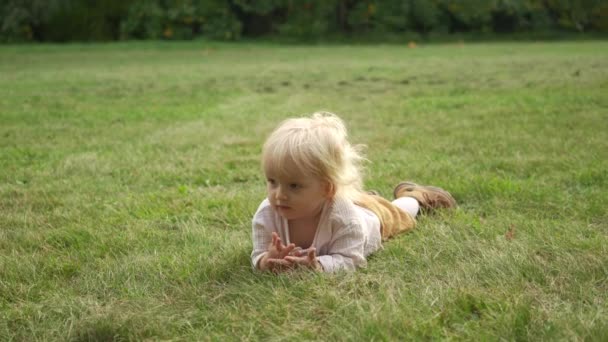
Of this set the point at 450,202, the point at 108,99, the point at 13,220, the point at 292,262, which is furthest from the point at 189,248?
the point at 108,99

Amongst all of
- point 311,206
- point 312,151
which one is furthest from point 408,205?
point 312,151

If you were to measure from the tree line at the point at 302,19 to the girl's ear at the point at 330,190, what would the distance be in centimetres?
2680

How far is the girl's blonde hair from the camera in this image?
103 inches

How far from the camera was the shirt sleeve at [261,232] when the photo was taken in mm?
2795

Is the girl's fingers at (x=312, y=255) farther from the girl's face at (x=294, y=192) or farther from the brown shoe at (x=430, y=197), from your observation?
the brown shoe at (x=430, y=197)

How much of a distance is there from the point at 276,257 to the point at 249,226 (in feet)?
2.89

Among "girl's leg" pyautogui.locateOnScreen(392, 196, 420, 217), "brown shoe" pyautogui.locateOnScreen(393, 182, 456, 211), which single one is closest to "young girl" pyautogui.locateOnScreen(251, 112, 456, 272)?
"girl's leg" pyautogui.locateOnScreen(392, 196, 420, 217)

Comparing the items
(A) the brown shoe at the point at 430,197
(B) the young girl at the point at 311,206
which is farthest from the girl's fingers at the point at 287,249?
(A) the brown shoe at the point at 430,197

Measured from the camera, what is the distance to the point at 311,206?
9.05 feet

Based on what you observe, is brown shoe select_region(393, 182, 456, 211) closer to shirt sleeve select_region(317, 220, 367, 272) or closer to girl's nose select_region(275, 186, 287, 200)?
shirt sleeve select_region(317, 220, 367, 272)

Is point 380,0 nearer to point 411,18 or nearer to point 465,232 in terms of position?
point 411,18

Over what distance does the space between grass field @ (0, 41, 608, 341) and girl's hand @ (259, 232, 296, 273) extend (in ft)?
0.22

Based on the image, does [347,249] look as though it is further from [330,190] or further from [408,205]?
[408,205]

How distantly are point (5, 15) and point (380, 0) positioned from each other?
52.5ft
